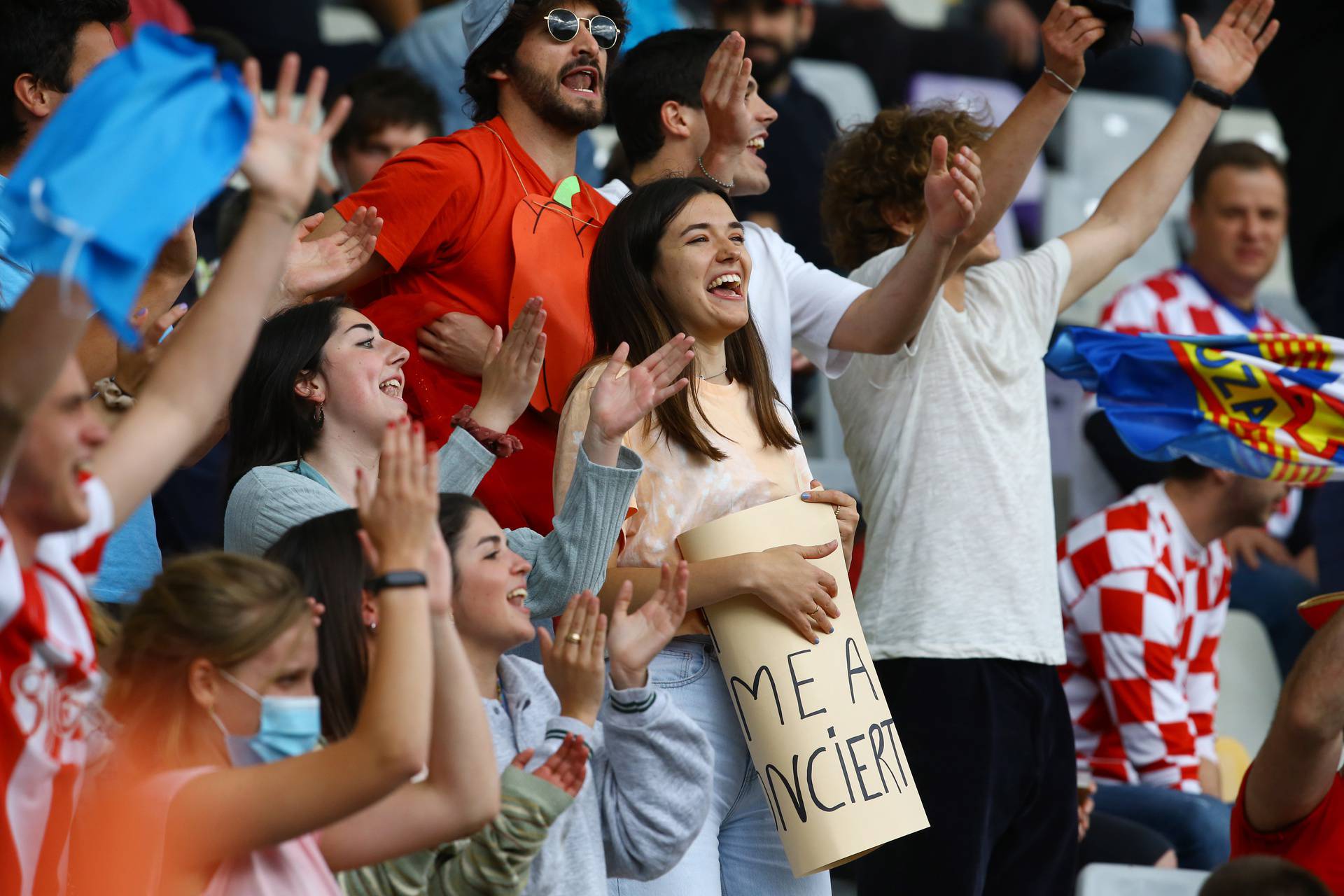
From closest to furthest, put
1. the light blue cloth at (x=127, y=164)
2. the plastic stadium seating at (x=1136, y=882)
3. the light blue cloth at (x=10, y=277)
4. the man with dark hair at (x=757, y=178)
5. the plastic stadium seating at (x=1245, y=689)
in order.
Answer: the light blue cloth at (x=127, y=164) → the light blue cloth at (x=10, y=277) → the man with dark hair at (x=757, y=178) → the plastic stadium seating at (x=1136, y=882) → the plastic stadium seating at (x=1245, y=689)

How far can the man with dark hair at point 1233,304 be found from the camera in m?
5.45

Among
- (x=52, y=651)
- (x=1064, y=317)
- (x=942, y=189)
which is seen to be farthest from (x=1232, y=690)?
(x=52, y=651)

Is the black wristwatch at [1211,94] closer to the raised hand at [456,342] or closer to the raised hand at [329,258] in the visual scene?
the raised hand at [456,342]

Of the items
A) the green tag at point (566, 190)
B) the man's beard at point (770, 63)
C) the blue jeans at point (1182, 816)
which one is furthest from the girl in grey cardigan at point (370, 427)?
the man's beard at point (770, 63)

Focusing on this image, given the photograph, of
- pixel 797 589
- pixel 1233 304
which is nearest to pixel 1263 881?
pixel 797 589

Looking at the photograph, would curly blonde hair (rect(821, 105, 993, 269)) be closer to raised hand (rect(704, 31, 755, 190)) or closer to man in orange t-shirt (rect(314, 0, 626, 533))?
raised hand (rect(704, 31, 755, 190))

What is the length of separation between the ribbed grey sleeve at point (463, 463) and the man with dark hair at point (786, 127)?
9.93 feet

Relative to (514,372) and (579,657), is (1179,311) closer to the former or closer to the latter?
(514,372)

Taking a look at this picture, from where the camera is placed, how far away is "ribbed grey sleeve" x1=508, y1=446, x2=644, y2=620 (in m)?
→ 2.61

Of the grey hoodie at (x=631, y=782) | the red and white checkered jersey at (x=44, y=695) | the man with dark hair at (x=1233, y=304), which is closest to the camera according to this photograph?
the red and white checkered jersey at (x=44, y=695)

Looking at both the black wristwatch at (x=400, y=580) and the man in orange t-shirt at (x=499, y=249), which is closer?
the black wristwatch at (x=400, y=580)

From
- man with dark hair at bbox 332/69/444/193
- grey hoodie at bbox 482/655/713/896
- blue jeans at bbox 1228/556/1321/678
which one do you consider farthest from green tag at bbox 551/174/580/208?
blue jeans at bbox 1228/556/1321/678

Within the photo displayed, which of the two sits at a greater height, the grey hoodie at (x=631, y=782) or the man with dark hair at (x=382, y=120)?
the grey hoodie at (x=631, y=782)

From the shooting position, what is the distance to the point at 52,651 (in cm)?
178
